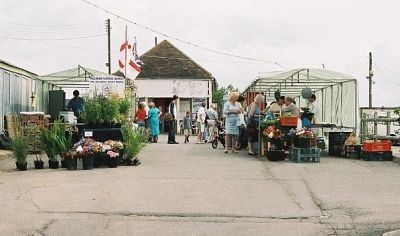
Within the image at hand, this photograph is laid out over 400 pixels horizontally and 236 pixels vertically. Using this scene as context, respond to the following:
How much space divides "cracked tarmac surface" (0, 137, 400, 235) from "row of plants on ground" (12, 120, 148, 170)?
0.35m

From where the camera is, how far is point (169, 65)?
4828 centimetres

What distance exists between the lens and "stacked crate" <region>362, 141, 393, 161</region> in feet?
53.1

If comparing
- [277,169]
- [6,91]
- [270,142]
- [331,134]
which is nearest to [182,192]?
[277,169]

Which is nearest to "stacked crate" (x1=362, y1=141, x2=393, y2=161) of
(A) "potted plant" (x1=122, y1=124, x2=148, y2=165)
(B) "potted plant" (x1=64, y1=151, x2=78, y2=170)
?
(A) "potted plant" (x1=122, y1=124, x2=148, y2=165)

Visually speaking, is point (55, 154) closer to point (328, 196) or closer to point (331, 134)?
point (328, 196)

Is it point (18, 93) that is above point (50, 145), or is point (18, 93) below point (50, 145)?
above

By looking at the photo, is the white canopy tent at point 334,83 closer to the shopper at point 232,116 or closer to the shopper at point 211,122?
the shopper at point 232,116

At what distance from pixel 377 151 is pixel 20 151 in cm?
895

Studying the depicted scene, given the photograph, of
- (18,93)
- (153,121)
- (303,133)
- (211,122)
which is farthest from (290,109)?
(18,93)

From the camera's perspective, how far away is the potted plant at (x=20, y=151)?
516 inches

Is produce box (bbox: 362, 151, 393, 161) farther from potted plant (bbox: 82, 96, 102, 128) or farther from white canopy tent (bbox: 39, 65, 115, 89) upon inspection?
white canopy tent (bbox: 39, 65, 115, 89)

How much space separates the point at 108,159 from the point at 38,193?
3.64m

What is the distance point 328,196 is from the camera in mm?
9961

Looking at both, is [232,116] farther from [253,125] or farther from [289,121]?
[289,121]
